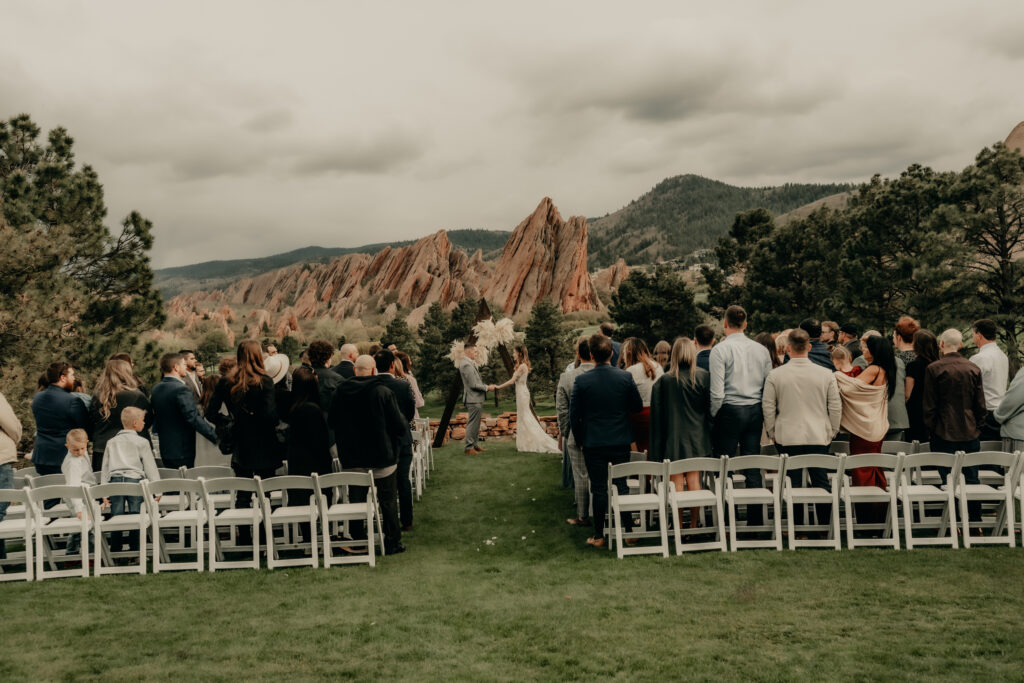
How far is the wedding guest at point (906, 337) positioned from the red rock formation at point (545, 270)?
69060mm

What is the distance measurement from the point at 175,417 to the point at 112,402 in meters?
0.57

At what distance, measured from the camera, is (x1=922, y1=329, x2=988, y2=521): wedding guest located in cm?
638

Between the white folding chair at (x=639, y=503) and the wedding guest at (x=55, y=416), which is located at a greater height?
the wedding guest at (x=55, y=416)

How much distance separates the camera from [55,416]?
686 cm

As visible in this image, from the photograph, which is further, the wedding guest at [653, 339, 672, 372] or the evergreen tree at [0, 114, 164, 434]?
the evergreen tree at [0, 114, 164, 434]

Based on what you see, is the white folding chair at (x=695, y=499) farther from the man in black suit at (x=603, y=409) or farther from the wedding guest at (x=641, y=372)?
the wedding guest at (x=641, y=372)

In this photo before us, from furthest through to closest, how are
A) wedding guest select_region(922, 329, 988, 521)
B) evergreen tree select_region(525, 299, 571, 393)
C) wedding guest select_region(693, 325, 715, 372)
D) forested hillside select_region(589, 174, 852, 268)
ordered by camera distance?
1. forested hillside select_region(589, 174, 852, 268)
2. evergreen tree select_region(525, 299, 571, 393)
3. wedding guest select_region(693, 325, 715, 372)
4. wedding guest select_region(922, 329, 988, 521)

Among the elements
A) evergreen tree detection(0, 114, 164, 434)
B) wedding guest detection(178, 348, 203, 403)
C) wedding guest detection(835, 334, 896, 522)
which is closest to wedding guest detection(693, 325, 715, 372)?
wedding guest detection(835, 334, 896, 522)

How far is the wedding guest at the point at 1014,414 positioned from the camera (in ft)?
20.6

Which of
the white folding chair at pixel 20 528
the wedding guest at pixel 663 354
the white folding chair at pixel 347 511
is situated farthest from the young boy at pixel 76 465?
the wedding guest at pixel 663 354

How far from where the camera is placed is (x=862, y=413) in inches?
251

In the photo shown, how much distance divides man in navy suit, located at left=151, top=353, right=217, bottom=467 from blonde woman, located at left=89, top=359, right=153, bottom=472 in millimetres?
146

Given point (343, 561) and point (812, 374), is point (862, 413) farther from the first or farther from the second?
point (343, 561)

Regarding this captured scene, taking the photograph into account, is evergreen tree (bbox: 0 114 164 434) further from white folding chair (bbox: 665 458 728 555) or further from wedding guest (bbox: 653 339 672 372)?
white folding chair (bbox: 665 458 728 555)
